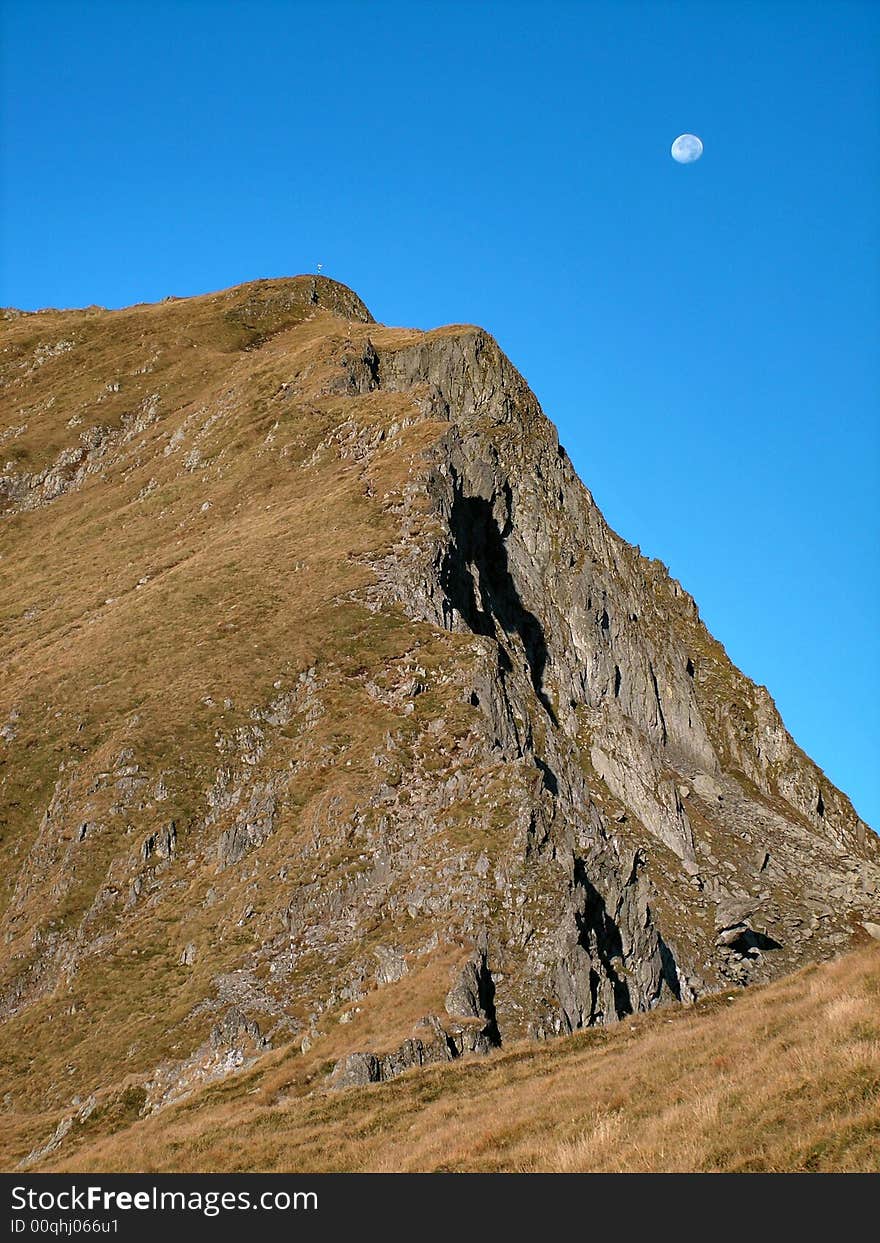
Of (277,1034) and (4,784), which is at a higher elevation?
(4,784)

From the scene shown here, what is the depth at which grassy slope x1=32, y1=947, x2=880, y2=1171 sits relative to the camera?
14.4 meters

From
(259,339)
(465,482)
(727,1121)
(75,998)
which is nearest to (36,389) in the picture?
(259,339)

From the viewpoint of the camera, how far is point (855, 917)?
3337 inches

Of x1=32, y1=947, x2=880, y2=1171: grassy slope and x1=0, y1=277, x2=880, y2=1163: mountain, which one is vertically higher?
x1=0, y1=277, x2=880, y2=1163: mountain

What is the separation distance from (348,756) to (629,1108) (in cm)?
3660

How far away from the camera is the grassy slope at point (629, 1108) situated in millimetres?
14383

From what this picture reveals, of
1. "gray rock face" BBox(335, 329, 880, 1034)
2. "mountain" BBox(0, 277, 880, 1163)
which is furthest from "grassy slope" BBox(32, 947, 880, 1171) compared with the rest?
"gray rock face" BBox(335, 329, 880, 1034)

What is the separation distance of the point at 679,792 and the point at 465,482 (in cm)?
3877

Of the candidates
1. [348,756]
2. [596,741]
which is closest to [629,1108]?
[348,756]

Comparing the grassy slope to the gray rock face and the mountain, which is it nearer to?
the mountain

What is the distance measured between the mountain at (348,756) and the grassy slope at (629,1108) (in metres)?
7.72

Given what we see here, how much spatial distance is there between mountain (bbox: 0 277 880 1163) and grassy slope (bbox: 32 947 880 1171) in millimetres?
7722

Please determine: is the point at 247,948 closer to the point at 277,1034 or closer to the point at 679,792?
the point at 277,1034

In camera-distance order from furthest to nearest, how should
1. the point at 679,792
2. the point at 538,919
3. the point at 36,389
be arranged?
the point at 36,389 < the point at 679,792 < the point at 538,919
